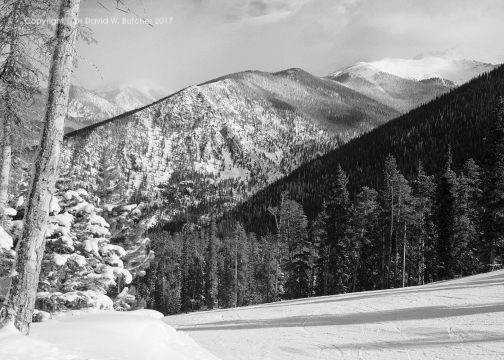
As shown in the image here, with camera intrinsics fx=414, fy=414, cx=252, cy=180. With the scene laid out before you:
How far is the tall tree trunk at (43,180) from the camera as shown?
5.93 meters

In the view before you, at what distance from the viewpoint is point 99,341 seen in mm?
6047

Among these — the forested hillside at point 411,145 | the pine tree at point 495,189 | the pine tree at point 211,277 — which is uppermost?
the forested hillside at point 411,145

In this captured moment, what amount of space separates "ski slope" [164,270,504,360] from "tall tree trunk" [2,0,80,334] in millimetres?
5281

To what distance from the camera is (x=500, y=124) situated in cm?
3139

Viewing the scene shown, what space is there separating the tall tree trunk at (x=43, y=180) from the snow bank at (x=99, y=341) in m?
0.44

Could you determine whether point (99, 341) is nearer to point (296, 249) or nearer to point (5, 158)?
point (5, 158)

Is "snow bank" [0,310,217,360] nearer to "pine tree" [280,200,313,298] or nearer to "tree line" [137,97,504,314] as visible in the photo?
"tree line" [137,97,504,314]

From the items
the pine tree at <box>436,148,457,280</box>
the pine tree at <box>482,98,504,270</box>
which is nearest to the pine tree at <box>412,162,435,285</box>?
the pine tree at <box>436,148,457,280</box>

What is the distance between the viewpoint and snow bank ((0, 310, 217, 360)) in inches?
201

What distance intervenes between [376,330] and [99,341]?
771cm

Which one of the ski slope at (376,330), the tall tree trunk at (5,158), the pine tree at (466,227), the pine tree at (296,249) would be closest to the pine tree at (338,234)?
the pine tree at (296,249)

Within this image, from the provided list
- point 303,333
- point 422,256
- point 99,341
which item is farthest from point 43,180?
point 422,256

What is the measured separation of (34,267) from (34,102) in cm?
854

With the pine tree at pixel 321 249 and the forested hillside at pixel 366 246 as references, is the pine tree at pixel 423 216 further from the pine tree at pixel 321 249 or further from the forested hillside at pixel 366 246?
the pine tree at pixel 321 249
